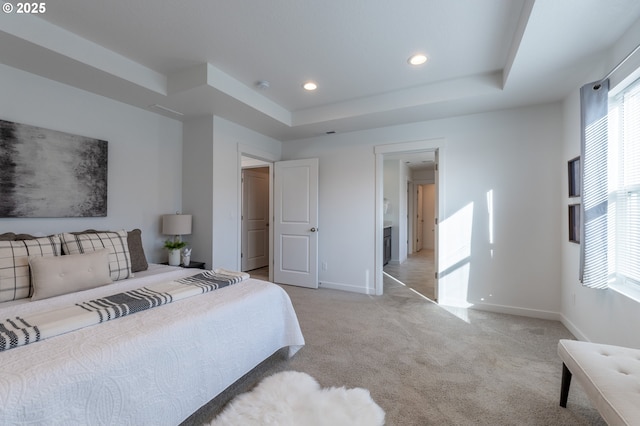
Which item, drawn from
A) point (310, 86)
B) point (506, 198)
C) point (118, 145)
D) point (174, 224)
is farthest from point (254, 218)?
point (506, 198)

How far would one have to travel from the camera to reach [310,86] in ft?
10.4

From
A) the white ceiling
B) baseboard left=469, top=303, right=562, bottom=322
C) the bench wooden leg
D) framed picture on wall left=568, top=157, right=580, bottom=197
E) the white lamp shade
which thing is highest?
the white ceiling

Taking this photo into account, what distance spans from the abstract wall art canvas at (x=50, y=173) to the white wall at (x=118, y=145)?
9 cm

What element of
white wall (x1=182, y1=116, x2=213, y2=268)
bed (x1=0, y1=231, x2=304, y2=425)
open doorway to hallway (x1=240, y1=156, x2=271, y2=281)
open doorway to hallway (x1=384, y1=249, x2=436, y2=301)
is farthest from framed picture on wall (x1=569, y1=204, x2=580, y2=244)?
open doorway to hallway (x1=240, y1=156, x2=271, y2=281)

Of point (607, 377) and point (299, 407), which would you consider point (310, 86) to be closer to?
point (299, 407)

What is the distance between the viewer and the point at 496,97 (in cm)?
295

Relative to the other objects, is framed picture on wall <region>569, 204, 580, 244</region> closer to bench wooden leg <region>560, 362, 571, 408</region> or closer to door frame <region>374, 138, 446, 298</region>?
door frame <region>374, 138, 446, 298</region>

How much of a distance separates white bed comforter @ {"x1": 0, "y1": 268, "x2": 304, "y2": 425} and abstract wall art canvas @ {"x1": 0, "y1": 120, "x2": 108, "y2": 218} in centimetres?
116

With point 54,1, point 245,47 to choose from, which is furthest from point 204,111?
point 54,1

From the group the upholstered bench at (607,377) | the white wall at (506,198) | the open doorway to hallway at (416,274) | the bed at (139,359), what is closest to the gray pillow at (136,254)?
the bed at (139,359)

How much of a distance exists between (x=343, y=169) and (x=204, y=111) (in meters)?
2.05

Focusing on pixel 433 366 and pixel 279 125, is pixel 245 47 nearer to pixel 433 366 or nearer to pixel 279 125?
pixel 279 125

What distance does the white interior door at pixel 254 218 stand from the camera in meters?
5.55

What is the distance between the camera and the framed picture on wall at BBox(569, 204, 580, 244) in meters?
2.64
